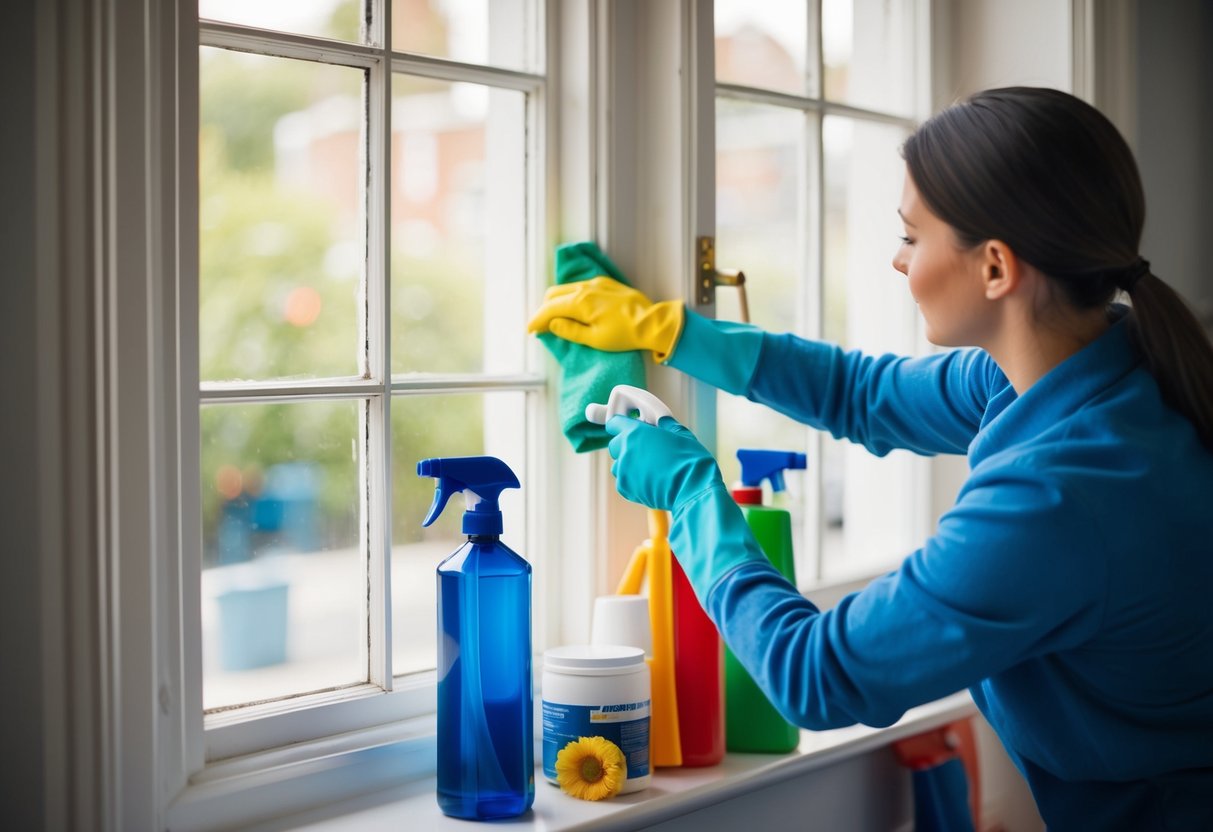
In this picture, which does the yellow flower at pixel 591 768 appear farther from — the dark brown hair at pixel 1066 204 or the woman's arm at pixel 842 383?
the dark brown hair at pixel 1066 204

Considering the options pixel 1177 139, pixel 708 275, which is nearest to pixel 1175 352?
pixel 708 275

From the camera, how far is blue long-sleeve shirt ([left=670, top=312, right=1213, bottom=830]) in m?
0.85

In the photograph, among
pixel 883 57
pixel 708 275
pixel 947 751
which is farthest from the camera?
pixel 883 57

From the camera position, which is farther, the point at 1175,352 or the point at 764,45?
the point at 764,45

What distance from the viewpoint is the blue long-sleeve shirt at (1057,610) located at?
85 cm

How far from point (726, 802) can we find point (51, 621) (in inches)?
28.2

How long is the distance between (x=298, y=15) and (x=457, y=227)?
28cm

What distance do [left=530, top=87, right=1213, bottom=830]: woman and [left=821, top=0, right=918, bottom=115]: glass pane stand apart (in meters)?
0.78

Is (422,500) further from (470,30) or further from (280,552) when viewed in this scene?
(470,30)

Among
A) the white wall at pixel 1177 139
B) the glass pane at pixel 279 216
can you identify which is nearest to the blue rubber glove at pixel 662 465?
the glass pane at pixel 279 216

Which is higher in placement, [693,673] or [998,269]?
[998,269]

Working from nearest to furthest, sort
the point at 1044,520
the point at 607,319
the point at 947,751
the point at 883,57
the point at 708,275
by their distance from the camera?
the point at 1044,520
the point at 607,319
the point at 708,275
the point at 947,751
the point at 883,57

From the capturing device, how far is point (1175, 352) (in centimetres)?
95

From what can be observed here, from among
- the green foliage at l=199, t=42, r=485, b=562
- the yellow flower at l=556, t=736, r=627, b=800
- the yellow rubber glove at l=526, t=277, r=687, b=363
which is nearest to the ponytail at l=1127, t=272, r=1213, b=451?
the yellow rubber glove at l=526, t=277, r=687, b=363
